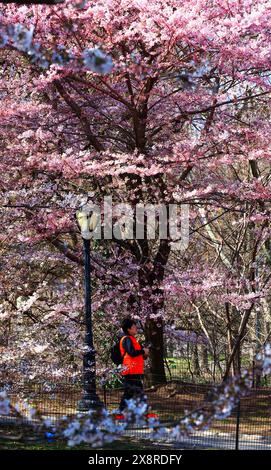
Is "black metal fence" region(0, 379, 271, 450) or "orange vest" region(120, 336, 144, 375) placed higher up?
"orange vest" region(120, 336, 144, 375)

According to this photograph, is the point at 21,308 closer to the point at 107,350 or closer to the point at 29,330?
the point at 29,330

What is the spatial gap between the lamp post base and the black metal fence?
105 mm

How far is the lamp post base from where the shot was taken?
25.0ft

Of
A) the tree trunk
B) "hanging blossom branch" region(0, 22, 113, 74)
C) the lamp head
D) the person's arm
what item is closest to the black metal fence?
the person's arm

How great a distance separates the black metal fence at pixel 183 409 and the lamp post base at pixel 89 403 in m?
0.10

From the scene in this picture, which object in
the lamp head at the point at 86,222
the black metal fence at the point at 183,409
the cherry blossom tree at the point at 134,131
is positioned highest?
the cherry blossom tree at the point at 134,131

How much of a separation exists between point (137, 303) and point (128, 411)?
6.56 m

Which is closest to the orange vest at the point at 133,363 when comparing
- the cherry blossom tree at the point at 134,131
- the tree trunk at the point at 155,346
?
the cherry blossom tree at the point at 134,131

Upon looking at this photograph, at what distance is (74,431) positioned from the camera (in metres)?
3.47

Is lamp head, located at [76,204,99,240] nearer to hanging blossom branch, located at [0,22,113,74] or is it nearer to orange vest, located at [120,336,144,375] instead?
orange vest, located at [120,336,144,375]

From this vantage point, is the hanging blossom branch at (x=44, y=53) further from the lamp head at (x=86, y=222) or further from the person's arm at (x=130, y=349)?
the person's arm at (x=130, y=349)

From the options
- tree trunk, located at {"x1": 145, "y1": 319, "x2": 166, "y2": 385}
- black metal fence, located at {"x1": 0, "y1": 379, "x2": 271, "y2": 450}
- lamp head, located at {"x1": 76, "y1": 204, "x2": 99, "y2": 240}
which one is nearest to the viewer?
black metal fence, located at {"x1": 0, "y1": 379, "x2": 271, "y2": 450}

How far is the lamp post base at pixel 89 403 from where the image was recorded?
25.0 ft

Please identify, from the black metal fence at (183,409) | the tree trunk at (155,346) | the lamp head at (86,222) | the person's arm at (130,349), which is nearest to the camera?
the black metal fence at (183,409)
